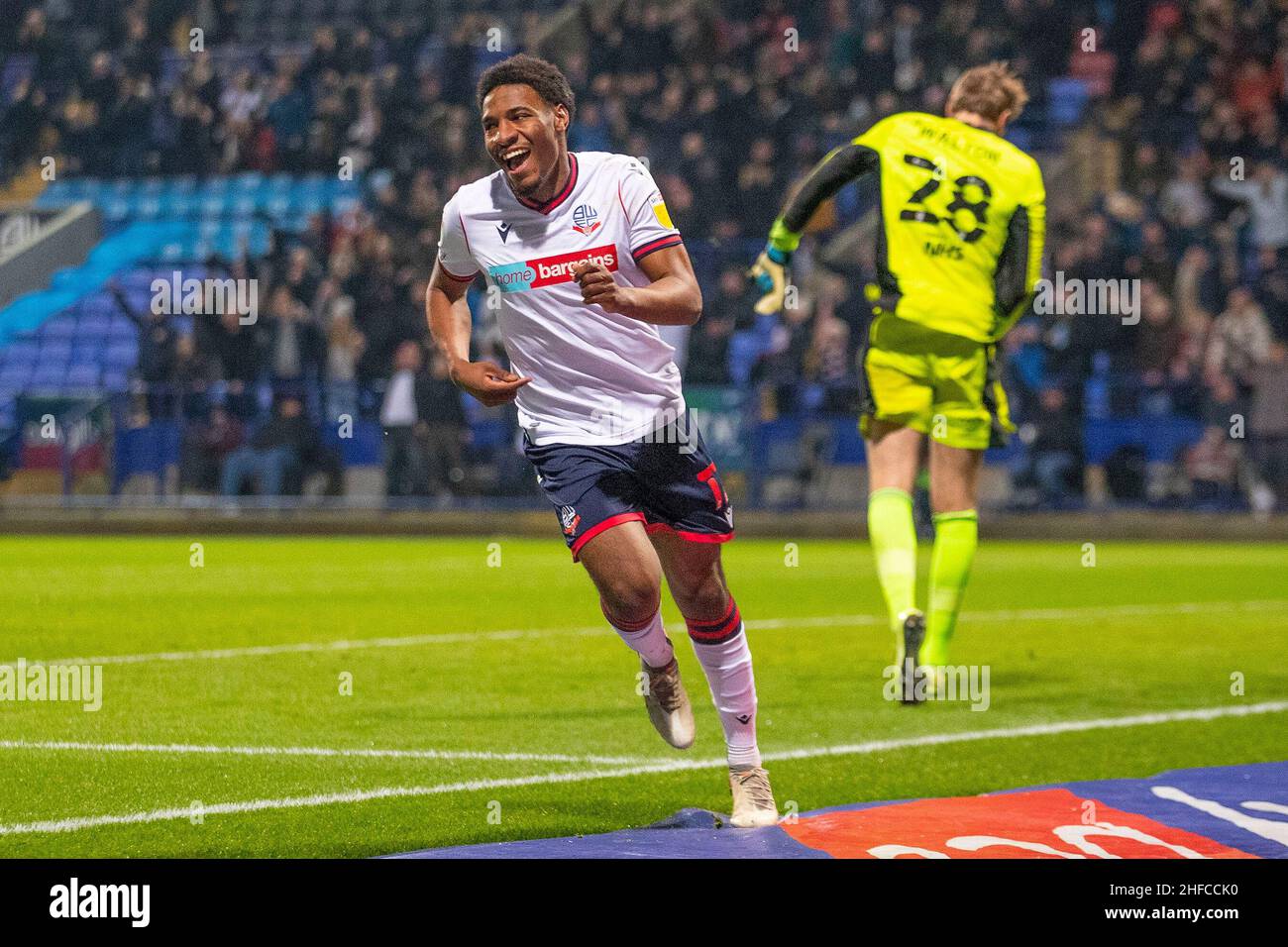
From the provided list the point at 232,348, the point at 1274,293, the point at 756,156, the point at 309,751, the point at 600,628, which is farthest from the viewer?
the point at 756,156

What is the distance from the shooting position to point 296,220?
1103 inches

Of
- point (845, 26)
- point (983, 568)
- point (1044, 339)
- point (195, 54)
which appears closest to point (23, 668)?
point (983, 568)

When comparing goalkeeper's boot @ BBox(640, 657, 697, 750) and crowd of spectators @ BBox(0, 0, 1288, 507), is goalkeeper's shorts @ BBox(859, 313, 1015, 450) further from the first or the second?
crowd of spectators @ BBox(0, 0, 1288, 507)

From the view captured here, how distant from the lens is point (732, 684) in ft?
20.5

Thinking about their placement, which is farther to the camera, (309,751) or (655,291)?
(309,751)

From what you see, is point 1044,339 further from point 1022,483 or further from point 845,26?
point 845,26

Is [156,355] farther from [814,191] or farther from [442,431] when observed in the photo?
[814,191]

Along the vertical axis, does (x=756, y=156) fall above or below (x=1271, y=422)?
above

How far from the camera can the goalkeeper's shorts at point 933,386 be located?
8.73 meters

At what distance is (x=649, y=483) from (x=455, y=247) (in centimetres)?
95

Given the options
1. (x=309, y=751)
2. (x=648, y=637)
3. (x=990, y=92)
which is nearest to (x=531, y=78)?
(x=648, y=637)

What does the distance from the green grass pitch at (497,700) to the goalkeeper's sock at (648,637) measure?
0.45m

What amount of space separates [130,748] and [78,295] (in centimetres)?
2211

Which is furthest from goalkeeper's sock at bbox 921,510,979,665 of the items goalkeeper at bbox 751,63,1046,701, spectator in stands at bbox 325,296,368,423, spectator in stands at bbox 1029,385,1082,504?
spectator in stands at bbox 325,296,368,423
